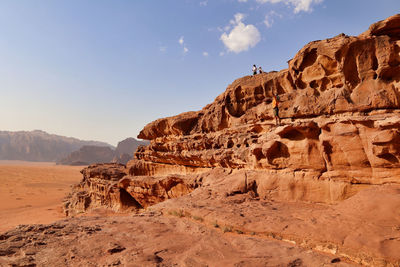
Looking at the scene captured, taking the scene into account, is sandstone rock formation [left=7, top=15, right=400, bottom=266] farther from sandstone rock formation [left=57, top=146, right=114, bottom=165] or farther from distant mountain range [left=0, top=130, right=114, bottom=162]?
distant mountain range [left=0, top=130, right=114, bottom=162]

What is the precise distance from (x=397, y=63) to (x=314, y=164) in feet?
13.3

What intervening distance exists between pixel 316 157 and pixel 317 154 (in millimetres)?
108

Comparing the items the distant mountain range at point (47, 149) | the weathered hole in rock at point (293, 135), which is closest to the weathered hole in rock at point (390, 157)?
the weathered hole in rock at point (293, 135)

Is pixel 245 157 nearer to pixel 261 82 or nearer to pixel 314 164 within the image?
pixel 314 164

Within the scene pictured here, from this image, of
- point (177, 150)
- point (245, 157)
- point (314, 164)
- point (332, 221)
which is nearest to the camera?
point (332, 221)

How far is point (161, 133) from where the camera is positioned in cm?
1644

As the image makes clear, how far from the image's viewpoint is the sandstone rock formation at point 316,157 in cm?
475

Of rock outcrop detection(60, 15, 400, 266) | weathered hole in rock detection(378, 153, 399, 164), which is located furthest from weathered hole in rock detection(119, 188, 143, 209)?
weathered hole in rock detection(378, 153, 399, 164)

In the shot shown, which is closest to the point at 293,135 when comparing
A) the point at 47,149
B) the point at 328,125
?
the point at 328,125

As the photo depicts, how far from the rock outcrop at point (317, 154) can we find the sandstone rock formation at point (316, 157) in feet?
0.08

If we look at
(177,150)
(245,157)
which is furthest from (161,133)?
(245,157)

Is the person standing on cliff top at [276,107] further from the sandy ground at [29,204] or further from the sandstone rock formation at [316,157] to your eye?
the sandy ground at [29,204]

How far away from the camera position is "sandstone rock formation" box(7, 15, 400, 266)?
15.6ft

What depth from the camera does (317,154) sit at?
718 cm
